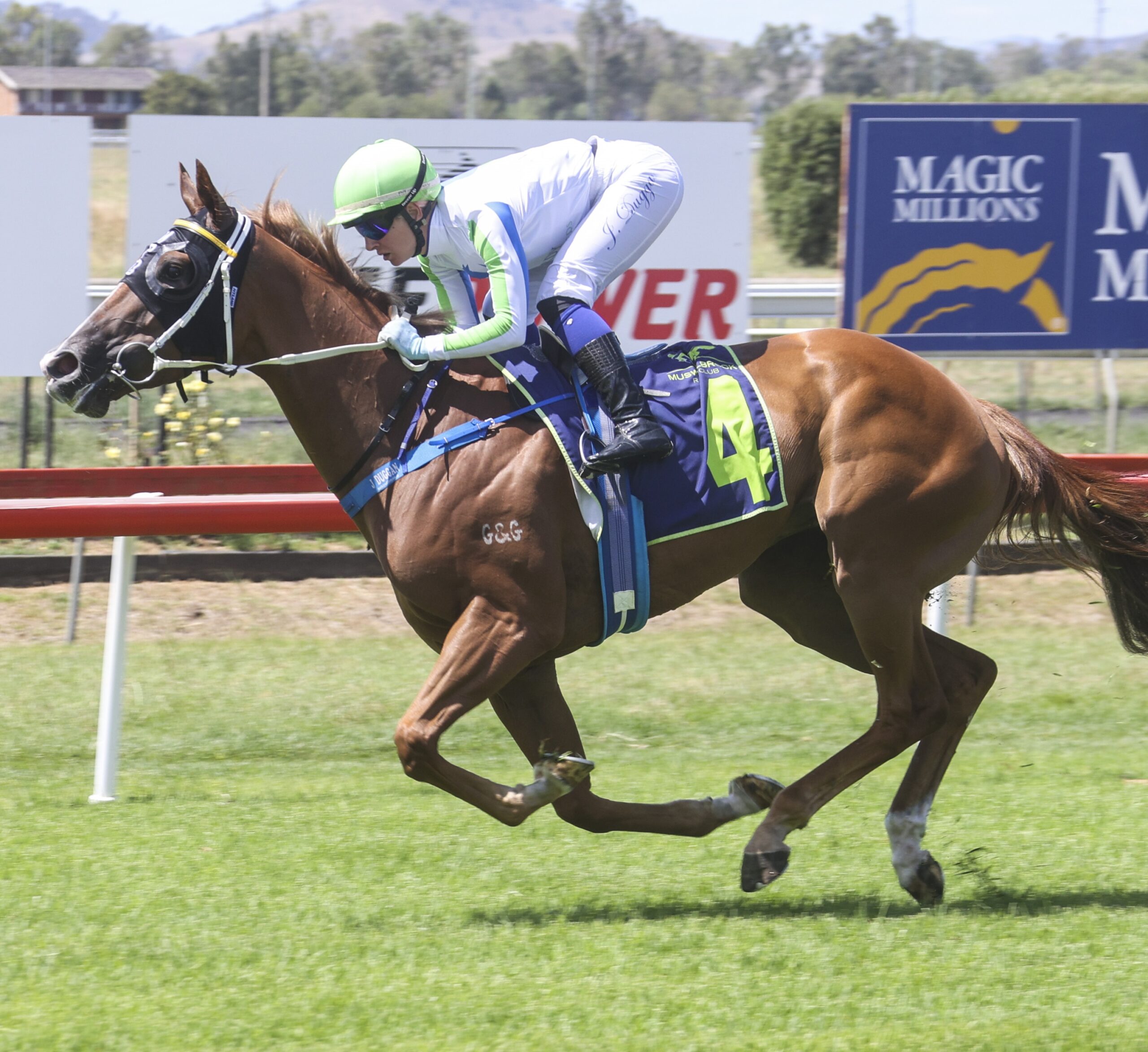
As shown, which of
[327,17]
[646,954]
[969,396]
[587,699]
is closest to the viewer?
[646,954]

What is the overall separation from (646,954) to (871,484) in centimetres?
147

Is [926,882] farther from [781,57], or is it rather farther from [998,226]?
[781,57]

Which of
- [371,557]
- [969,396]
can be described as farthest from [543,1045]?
[371,557]

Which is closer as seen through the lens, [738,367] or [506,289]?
[506,289]

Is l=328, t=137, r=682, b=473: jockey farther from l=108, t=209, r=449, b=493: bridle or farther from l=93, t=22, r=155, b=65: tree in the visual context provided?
l=93, t=22, r=155, b=65: tree

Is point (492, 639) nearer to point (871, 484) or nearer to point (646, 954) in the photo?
point (646, 954)

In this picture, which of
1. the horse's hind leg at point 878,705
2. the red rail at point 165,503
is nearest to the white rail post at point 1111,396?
the red rail at point 165,503

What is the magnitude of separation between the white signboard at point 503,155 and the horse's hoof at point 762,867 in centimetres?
523

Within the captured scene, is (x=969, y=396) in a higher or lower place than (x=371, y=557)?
higher

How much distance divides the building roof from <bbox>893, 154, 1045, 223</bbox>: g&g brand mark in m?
21.9

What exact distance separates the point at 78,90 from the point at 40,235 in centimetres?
4085

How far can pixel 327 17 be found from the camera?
173 feet

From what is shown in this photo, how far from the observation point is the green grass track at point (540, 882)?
350cm

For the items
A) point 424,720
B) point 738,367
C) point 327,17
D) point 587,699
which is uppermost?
point 327,17
